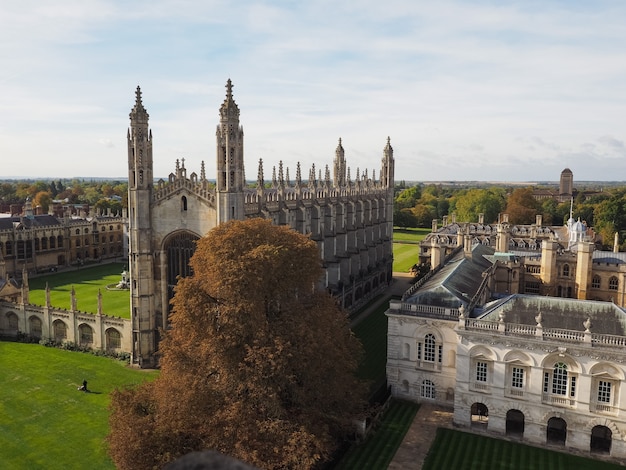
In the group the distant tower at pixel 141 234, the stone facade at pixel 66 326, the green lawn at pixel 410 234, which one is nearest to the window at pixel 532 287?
the distant tower at pixel 141 234

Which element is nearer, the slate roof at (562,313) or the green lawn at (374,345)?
→ the slate roof at (562,313)

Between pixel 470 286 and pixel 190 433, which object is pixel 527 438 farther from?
pixel 190 433

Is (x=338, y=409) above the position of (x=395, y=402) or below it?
above

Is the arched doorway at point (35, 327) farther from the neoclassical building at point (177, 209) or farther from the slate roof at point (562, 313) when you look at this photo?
the slate roof at point (562, 313)

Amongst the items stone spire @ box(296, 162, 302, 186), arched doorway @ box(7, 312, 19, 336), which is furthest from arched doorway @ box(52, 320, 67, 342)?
stone spire @ box(296, 162, 302, 186)

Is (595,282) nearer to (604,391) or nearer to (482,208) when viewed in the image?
(604,391)

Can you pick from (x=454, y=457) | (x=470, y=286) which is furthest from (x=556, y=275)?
(x=454, y=457)

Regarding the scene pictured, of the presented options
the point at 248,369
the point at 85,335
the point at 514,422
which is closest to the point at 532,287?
the point at 514,422
